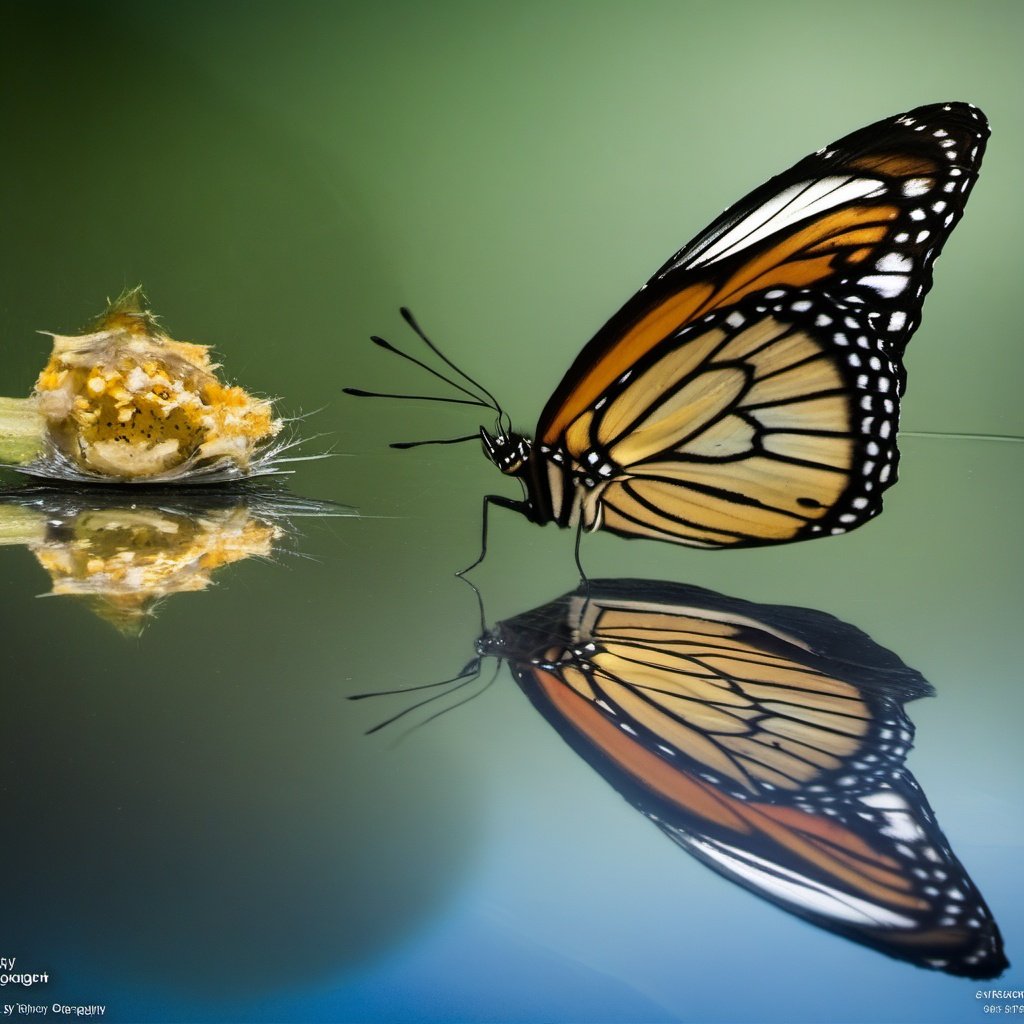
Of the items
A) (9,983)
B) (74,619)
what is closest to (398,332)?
(74,619)

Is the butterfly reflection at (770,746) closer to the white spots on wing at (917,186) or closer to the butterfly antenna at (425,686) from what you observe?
the butterfly antenna at (425,686)

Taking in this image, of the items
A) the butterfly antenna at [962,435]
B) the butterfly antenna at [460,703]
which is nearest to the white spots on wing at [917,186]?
the butterfly antenna at [460,703]

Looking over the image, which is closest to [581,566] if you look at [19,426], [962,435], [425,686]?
[425,686]

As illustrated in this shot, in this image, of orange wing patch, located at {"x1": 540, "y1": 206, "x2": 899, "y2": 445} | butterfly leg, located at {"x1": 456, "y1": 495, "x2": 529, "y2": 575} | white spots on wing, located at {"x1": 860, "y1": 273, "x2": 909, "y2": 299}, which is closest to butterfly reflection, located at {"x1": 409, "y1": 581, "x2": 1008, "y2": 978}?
butterfly leg, located at {"x1": 456, "y1": 495, "x2": 529, "y2": 575}

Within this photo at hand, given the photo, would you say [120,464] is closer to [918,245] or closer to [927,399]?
[918,245]

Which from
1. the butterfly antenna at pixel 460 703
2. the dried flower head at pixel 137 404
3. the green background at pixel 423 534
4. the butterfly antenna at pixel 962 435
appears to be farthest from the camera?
the butterfly antenna at pixel 962 435

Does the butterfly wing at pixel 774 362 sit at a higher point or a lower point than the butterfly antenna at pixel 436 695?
higher
